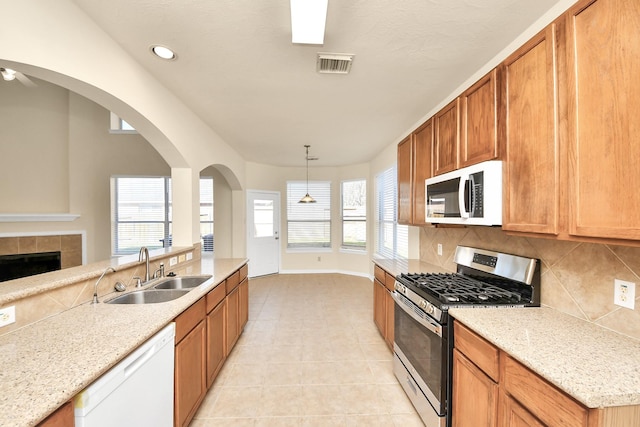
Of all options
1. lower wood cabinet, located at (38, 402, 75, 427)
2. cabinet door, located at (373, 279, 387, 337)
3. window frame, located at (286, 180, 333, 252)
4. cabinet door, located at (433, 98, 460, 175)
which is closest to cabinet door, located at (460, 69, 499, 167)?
cabinet door, located at (433, 98, 460, 175)

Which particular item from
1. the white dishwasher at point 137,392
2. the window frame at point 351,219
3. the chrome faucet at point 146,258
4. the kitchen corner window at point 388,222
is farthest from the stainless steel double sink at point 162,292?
the window frame at point 351,219

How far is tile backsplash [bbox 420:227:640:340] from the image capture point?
4.06 feet

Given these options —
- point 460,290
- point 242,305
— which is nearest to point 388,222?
point 242,305

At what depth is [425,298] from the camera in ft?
5.98

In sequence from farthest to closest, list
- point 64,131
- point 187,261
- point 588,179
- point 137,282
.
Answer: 1. point 64,131
2. point 187,261
3. point 137,282
4. point 588,179

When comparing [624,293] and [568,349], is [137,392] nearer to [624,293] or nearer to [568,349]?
[568,349]

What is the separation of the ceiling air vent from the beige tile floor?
266 cm

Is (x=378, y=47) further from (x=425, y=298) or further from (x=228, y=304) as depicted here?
(x=228, y=304)

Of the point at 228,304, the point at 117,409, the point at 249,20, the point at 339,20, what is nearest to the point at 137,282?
the point at 228,304

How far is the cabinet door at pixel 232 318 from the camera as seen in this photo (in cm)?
261

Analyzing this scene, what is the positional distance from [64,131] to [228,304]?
4.85m

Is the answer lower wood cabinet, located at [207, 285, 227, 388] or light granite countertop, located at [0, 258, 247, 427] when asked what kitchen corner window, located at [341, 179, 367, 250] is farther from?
light granite countertop, located at [0, 258, 247, 427]

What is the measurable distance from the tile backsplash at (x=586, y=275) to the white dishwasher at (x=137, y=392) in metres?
2.24

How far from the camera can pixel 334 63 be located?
6.86 ft
